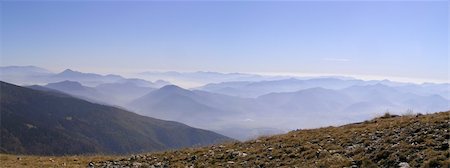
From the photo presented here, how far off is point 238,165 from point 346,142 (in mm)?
5279

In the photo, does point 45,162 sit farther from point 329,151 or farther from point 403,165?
point 403,165

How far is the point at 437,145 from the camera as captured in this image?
14422mm

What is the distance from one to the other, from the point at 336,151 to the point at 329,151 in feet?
1.17

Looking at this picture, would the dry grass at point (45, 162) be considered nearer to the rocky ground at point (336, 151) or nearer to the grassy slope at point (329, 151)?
the grassy slope at point (329, 151)

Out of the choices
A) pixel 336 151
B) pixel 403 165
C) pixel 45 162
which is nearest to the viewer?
pixel 403 165

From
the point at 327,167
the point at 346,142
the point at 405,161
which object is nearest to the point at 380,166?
the point at 405,161

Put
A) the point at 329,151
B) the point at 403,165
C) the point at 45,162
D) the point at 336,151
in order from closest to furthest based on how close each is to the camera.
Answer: the point at 403,165 → the point at 336,151 → the point at 329,151 → the point at 45,162

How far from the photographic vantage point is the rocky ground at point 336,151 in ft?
46.6

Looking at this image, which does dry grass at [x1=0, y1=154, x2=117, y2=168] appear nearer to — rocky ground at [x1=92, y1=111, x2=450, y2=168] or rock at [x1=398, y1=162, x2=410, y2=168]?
rocky ground at [x1=92, y1=111, x2=450, y2=168]

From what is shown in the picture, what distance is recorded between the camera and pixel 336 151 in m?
17.2

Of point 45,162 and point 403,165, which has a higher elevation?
point 403,165

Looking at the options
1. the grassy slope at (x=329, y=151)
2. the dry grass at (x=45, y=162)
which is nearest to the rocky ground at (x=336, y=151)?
the grassy slope at (x=329, y=151)

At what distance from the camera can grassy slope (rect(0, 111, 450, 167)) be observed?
14.4 m

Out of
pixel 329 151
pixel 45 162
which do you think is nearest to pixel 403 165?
pixel 329 151
